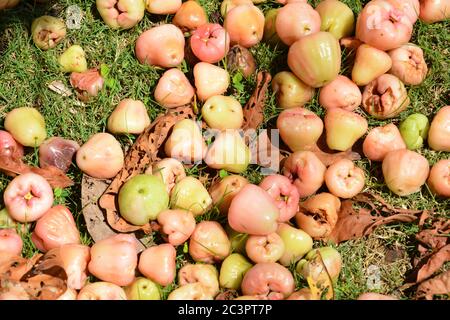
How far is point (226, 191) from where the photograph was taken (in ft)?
13.0

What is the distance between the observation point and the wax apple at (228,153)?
13.2ft

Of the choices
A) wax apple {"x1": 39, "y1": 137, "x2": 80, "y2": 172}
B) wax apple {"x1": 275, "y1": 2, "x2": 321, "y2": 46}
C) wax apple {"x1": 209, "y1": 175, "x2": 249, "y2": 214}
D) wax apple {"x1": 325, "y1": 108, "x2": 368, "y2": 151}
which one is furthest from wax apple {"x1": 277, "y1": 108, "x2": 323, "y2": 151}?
wax apple {"x1": 39, "y1": 137, "x2": 80, "y2": 172}

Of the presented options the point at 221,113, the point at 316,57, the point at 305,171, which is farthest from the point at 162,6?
the point at 305,171

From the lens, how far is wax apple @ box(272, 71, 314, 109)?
13.8 feet

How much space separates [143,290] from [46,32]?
1.97 meters

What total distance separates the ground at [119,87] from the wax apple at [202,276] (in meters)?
0.66

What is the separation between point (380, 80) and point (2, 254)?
256cm

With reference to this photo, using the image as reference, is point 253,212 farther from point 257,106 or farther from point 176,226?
point 257,106

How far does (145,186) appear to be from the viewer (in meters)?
3.86

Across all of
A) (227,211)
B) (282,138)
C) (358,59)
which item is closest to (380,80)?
(358,59)

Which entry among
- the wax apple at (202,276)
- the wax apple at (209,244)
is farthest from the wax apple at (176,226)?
the wax apple at (202,276)

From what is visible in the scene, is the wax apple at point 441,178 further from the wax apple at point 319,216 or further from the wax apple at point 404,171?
the wax apple at point 319,216
